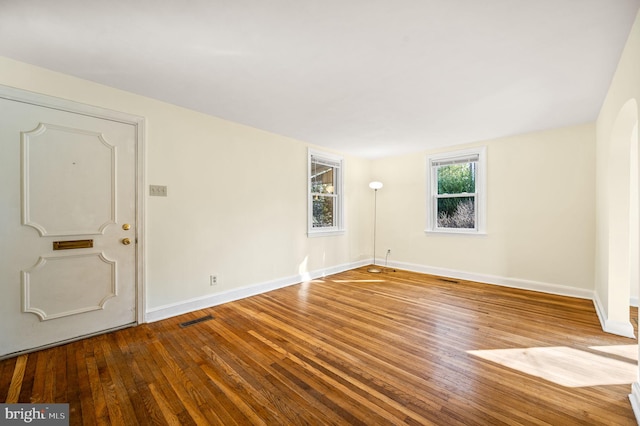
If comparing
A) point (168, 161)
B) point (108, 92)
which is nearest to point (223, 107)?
point (168, 161)

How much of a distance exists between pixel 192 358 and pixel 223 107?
105 inches

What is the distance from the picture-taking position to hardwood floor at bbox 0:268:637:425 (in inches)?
63.7

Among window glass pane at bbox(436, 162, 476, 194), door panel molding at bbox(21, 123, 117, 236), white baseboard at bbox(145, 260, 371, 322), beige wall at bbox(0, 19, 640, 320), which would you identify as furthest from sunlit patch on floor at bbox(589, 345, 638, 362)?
door panel molding at bbox(21, 123, 117, 236)

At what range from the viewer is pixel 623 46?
1.96m

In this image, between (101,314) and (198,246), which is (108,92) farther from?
(101,314)

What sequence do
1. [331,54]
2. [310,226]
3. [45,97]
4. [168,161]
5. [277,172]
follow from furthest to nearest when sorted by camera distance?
[310,226]
[277,172]
[168,161]
[45,97]
[331,54]

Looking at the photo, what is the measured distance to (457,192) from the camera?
492cm

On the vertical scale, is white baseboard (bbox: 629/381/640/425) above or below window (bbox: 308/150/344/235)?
below

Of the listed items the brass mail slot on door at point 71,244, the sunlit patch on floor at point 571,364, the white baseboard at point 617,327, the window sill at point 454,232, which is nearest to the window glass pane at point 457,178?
the window sill at point 454,232

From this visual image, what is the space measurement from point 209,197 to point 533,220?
15.8 feet

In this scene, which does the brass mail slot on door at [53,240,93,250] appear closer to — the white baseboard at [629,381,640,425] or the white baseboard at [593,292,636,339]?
the white baseboard at [629,381,640,425]

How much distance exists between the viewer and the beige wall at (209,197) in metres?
2.89

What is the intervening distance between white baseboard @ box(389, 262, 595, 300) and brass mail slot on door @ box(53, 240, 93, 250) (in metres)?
5.08

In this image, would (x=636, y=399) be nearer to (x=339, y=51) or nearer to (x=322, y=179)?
(x=339, y=51)
